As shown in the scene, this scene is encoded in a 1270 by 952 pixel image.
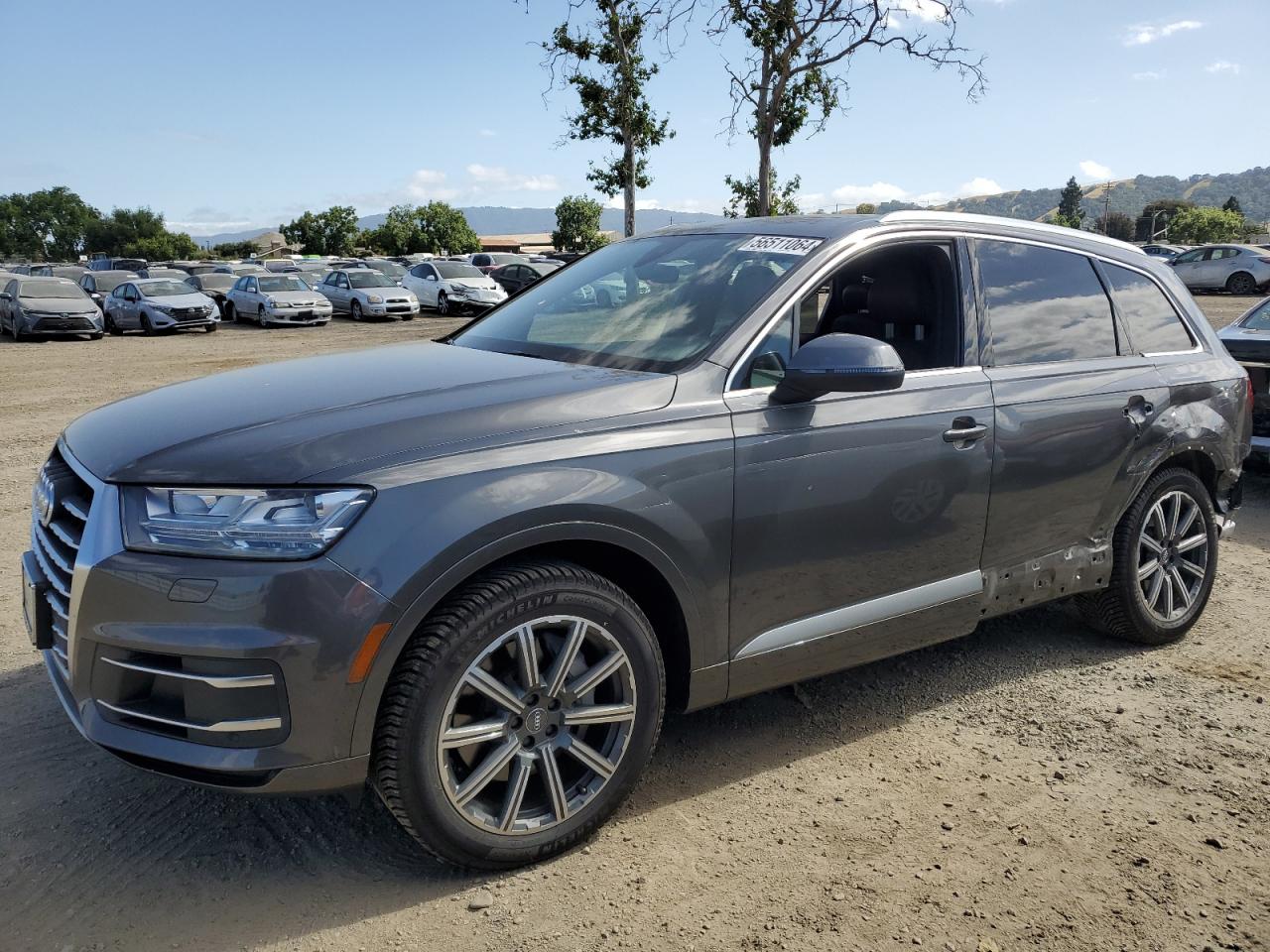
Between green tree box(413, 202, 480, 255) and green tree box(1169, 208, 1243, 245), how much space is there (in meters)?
64.3

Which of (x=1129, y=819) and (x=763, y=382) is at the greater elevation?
(x=763, y=382)

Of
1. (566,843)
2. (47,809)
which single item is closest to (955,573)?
(566,843)

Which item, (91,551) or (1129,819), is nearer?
(91,551)

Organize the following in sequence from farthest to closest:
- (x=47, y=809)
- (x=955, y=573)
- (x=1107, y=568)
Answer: (x=1107, y=568)
(x=955, y=573)
(x=47, y=809)

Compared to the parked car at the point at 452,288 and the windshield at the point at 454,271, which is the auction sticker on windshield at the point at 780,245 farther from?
the windshield at the point at 454,271

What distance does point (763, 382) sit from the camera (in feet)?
10.3

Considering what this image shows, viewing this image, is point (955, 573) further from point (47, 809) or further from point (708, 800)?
point (47, 809)

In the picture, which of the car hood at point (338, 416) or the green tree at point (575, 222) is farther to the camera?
the green tree at point (575, 222)

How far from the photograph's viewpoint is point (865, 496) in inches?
129

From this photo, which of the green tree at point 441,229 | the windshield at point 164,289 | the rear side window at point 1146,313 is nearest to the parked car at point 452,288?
the windshield at point 164,289

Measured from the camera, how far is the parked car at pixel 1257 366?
7.11 meters

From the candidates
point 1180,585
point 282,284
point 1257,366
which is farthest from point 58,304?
point 1180,585

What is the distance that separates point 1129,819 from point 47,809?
10.9 ft

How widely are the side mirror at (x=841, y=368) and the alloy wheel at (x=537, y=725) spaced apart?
954 mm
